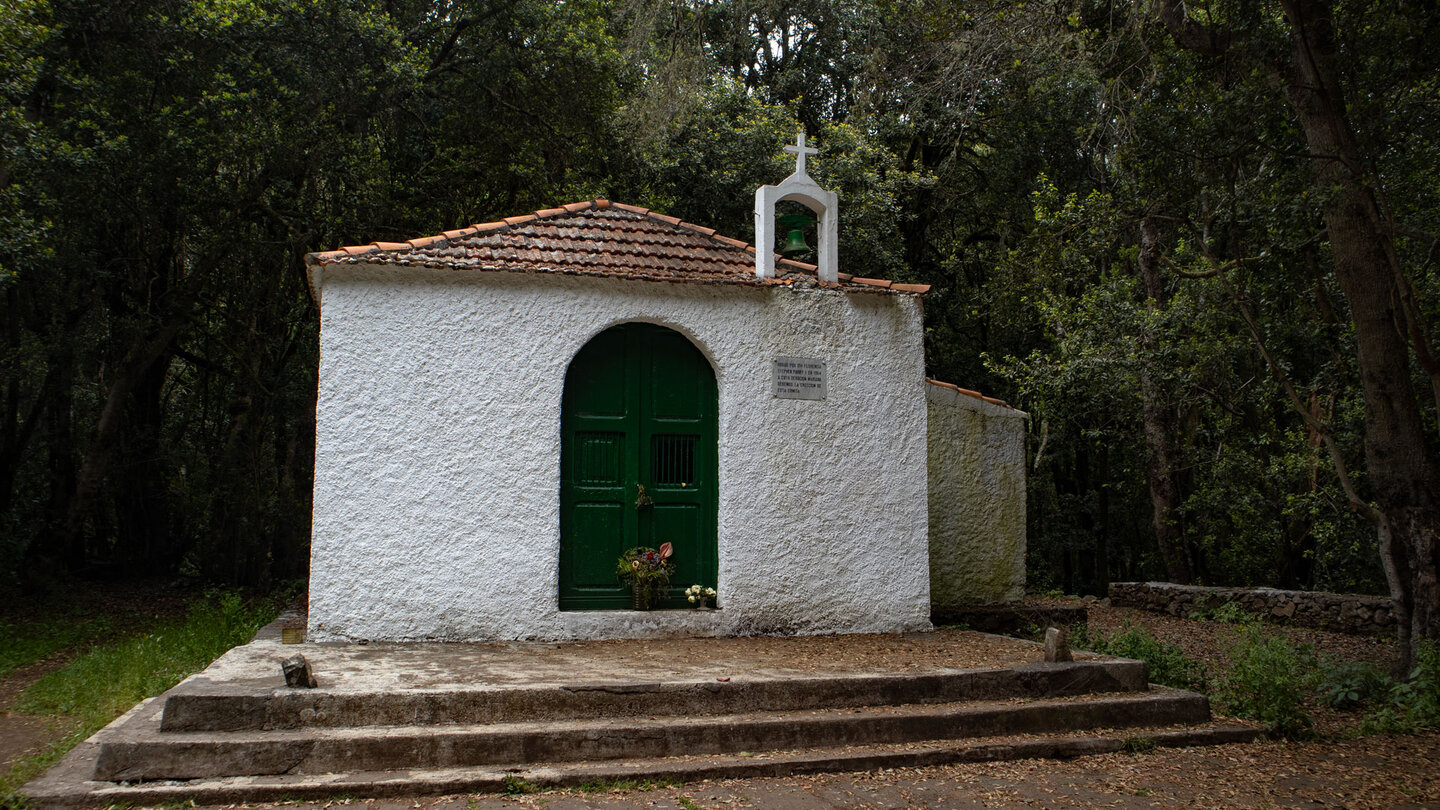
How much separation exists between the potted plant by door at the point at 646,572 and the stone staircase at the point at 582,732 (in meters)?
2.07

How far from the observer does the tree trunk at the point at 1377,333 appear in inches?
305

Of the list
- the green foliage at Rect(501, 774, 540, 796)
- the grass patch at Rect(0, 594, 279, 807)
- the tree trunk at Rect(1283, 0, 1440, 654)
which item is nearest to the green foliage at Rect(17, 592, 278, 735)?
the grass patch at Rect(0, 594, 279, 807)

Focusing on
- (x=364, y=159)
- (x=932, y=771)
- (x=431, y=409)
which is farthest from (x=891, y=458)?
(x=364, y=159)

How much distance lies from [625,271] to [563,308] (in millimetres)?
620

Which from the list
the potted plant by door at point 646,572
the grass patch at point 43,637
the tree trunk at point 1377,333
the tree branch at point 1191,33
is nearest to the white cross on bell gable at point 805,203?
the potted plant by door at point 646,572

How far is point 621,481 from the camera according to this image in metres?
8.28

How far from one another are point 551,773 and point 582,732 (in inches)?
13.4

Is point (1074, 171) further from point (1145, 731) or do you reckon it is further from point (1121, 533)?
point (1145, 731)

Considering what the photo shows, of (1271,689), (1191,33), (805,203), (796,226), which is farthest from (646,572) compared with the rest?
Answer: (1191,33)

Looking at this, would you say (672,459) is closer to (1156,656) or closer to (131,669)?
(1156,656)

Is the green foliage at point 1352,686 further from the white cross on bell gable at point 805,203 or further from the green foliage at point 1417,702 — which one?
the white cross on bell gable at point 805,203

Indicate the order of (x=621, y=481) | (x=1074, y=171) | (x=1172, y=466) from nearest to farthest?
(x=621, y=481) → (x=1172, y=466) → (x=1074, y=171)

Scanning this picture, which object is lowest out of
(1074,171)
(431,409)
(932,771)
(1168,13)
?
(932,771)

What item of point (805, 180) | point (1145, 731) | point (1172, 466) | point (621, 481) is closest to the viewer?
point (1145, 731)
